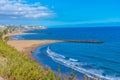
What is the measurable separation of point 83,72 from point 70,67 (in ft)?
15.9

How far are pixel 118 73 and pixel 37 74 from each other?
864 inches

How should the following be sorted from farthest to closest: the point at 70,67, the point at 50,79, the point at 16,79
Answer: the point at 70,67
the point at 50,79
the point at 16,79

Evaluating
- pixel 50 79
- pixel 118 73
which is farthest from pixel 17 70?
pixel 118 73

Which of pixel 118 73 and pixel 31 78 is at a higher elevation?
pixel 31 78

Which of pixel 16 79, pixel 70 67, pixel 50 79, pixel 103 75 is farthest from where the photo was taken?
pixel 70 67

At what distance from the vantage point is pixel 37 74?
20.8 m

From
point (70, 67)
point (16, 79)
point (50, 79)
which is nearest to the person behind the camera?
point (16, 79)

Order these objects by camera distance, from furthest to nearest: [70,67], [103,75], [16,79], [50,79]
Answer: [70,67], [103,75], [50,79], [16,79]

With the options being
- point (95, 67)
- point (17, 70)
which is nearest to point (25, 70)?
point (17, 70)

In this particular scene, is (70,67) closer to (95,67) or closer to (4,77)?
(95,67)

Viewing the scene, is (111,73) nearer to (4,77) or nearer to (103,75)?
(103,75)

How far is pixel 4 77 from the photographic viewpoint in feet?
68.0

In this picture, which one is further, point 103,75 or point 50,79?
point 103,75

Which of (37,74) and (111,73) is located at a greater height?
(37,74)
